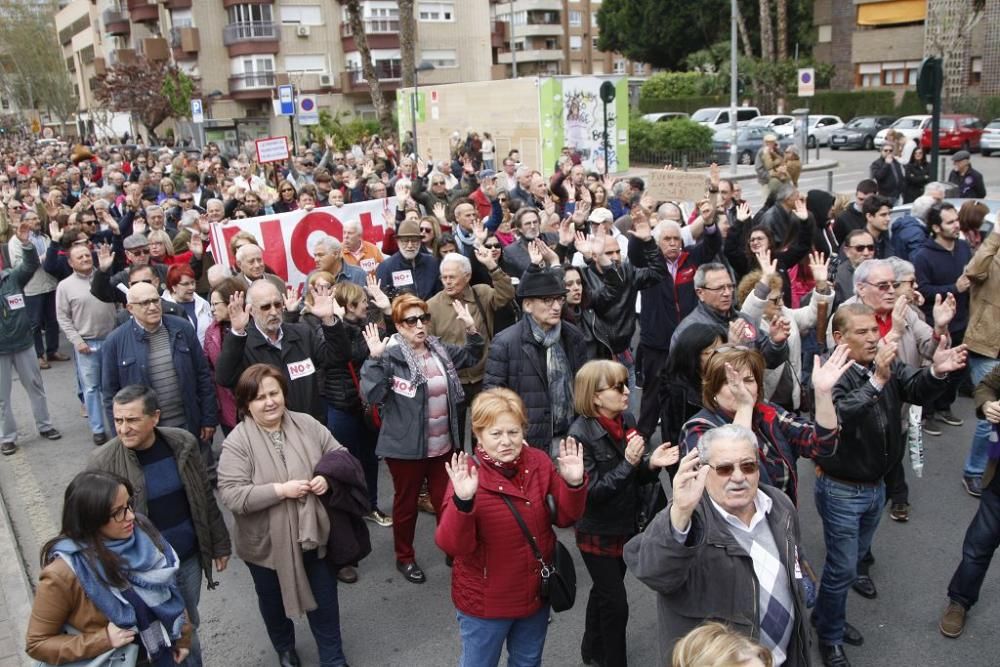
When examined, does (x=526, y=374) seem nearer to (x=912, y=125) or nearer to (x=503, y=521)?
(x=503, y=521)

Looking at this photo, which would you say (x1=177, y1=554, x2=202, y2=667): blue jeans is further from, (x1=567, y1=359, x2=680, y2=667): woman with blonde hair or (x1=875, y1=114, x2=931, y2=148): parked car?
(x1=875, y1=114, x2=931, y2=148): parked car

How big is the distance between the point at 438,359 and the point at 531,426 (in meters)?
0.67

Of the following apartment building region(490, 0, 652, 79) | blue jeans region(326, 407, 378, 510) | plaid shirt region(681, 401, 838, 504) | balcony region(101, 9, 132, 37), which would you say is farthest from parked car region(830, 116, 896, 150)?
balcony region(101, 9, 132, 37)

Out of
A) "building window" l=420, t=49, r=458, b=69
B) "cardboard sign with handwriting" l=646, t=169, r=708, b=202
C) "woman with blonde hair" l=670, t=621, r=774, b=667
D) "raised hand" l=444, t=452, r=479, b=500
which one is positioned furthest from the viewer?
"building window" l=420, t=49, r=458, b=69

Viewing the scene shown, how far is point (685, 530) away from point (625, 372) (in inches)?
48.4

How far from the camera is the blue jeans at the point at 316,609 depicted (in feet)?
14.2

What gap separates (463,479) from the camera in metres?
3.40

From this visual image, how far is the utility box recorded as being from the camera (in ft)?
84.8

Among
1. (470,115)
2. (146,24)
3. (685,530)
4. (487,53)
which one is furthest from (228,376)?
(146,24)

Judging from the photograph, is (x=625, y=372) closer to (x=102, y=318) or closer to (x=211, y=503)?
(x=211, y=503)

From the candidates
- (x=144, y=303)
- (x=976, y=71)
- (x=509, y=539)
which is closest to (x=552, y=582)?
(x=509, y=539)

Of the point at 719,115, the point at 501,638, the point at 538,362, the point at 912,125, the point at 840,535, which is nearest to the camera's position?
the point at 501,638

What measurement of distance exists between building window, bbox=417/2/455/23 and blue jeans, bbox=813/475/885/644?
5640 centimetres

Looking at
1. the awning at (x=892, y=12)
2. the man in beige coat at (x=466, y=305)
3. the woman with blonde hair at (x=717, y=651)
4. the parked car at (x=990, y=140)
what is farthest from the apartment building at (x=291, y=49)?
the woman with blonde hair at (x=717, y=651)
